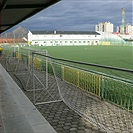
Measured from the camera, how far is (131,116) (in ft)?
16.3

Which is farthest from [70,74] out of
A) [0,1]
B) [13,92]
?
[0,1]

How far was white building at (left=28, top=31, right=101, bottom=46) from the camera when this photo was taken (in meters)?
84.8

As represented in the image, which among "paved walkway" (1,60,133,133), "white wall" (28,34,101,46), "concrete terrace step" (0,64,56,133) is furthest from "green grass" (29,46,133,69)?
"white wall" (28,34,101,46)

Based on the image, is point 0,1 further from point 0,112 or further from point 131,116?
point 131,116

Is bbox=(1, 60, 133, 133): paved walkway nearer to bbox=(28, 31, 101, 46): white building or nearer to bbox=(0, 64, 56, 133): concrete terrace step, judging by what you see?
bbox=(0, 64, 56, 133): concrete terrace step

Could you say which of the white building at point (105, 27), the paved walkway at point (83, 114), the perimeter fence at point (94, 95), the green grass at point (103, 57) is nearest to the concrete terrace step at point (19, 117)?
the paved walkway at point (83, 114)

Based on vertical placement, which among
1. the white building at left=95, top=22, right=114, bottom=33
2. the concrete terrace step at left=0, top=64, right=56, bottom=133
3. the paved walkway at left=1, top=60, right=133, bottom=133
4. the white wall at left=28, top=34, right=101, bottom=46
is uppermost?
the white building at left=95, top=22, right=114, bottom=33

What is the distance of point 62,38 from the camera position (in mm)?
87938

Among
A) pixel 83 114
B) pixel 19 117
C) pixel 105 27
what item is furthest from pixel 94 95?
pixel 105 27

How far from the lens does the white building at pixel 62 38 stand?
278 ft

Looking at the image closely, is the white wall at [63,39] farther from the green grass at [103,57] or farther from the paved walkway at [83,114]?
the paved walkway at [83,114]

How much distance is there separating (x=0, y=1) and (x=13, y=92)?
3542 mm

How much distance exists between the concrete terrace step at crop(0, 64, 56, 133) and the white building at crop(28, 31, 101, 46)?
77.9 meters

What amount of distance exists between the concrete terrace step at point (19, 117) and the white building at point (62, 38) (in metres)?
77.9
